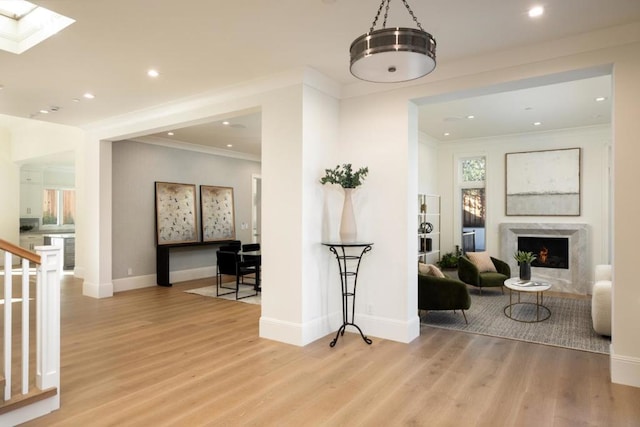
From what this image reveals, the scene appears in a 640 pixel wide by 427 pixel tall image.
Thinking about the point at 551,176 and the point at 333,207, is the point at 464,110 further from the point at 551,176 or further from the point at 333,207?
the point at 333,207

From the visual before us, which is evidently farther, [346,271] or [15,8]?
[346,271]

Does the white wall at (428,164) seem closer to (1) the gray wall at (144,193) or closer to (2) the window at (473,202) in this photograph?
(2) the window at (473,202)

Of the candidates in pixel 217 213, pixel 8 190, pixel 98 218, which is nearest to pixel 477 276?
pixel 217 213

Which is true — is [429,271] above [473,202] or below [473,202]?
below

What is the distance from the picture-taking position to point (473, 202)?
28.3ft

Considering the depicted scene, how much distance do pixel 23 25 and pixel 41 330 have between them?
2831 millimetres

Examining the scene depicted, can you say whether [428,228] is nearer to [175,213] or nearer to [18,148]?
[175,213]

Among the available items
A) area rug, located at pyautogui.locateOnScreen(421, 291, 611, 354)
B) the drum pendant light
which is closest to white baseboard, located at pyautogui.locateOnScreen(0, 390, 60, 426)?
the drum pendant light

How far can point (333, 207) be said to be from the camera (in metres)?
4.65

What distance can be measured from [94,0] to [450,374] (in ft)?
13.2

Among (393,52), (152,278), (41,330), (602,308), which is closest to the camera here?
(393,52)

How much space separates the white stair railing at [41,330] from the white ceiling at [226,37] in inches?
72.2

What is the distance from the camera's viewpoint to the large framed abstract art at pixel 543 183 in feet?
24.0

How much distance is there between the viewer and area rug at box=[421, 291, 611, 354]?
4301 mm
